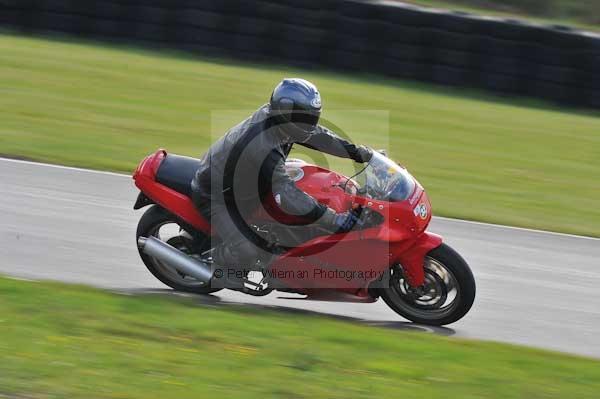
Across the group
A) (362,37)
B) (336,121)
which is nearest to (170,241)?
(336,121)

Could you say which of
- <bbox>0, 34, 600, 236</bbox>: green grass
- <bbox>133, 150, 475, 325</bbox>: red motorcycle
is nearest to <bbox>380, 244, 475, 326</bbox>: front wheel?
<bbox>133, 150, 475, 325</bbox>: red motorcycle

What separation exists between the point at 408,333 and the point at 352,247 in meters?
0.66

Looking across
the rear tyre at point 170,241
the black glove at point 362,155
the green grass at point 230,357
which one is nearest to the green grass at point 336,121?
the black glove at point 362,155

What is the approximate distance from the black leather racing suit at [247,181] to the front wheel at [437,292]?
0.79 m

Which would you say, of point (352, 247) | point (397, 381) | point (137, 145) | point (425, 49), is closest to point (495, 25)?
point (425, 49)

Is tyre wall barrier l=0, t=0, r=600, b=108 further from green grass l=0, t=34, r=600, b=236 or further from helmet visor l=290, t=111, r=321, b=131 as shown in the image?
helmet visor l=290, t=111, r=321, b=131

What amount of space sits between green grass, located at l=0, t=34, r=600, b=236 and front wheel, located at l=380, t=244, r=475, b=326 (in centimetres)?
292

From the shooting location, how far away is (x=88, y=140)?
10484 mm

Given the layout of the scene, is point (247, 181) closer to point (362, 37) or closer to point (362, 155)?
point (362, 155)

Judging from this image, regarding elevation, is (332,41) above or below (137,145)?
above

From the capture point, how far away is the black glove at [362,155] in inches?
242

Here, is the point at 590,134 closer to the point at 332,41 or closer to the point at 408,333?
the point at 332,41

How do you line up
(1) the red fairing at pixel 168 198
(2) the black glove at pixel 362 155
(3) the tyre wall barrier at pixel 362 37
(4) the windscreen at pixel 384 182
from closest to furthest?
(4) the windscreen at pixel 384 182 < (2) the black glove at pixel 362 155 < (1) the red fairing at pixel 168 198 < (3) the tyre wall barrier at pixel 362 37

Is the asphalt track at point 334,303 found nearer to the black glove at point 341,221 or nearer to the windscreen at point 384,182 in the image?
the black glove at point 341,221
